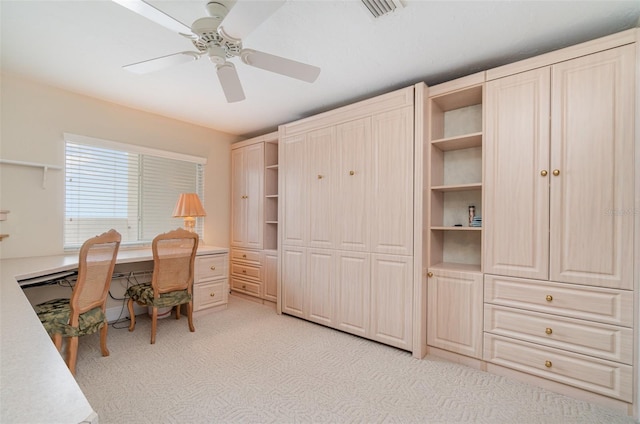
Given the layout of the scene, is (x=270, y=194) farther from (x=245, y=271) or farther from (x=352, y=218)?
(x=352, y=218)

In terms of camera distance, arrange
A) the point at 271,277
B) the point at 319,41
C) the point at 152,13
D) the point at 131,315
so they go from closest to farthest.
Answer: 1. the point at 152,13
2. the point at 319,41
3. the point at 131,315
4. the point at 271,277

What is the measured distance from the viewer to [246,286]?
419cm

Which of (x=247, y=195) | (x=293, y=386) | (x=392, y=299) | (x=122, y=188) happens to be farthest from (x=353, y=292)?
(x=122, y=188)

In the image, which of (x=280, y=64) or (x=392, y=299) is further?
(x=392, y=299)

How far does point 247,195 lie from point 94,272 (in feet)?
7.41

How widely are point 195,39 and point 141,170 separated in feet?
8.32

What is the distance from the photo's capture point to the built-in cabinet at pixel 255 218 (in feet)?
13.0

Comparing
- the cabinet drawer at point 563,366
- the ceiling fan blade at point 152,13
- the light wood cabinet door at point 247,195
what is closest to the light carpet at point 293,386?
the cabinet drawer at point 563,366

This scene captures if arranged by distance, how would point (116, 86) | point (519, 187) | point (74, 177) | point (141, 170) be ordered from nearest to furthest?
1. point (519, 187)
2. point (116, 86)
3. point (74, 177)
4. point (141, 170)

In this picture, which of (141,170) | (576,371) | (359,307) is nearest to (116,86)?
(141,170)

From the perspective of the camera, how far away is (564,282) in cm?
200

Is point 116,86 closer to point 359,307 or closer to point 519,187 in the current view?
point 359,307

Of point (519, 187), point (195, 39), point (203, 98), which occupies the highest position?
point (203, 98)

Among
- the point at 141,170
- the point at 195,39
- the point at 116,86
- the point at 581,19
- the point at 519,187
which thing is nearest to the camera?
the point at 195,39
